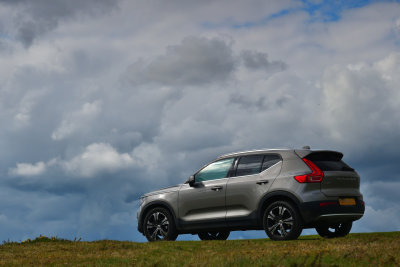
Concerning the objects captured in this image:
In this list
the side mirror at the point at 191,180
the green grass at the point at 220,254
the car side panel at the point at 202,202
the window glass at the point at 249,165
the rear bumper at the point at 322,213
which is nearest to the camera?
the green grass at the point at 220,254

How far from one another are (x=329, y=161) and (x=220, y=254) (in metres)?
3.74

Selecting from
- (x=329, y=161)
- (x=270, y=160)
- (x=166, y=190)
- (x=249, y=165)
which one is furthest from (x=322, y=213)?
(x=166, y=190)

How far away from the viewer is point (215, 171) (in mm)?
12984

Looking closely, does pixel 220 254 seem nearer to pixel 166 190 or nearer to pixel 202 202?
pixel 202 202

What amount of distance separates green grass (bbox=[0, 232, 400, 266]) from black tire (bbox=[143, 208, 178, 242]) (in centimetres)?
105

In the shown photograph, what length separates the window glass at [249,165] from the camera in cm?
1230

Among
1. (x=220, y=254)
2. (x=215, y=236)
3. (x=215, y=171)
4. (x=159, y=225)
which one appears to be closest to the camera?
(x=220, y=254)

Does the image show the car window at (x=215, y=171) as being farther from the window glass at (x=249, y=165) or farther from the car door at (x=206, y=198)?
the window glass at (x=249, y=165)

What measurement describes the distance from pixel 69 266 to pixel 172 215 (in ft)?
14.0

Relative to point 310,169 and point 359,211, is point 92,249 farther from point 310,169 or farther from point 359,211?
point 359,211

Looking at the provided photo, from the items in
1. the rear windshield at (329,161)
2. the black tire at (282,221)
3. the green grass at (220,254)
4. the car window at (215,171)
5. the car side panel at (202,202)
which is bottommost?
the green grass at (220,254)

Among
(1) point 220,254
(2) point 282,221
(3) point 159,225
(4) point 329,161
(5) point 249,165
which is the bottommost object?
(1) point 220,254

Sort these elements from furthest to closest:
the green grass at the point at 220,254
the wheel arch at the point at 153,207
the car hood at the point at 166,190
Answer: the car hood at the point at 166,190 < the wheel arch at the point at 153,207 < the green grass at the point at 220,254

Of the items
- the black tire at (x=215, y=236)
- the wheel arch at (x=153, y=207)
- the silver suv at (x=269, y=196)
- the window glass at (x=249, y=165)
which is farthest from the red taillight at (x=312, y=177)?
the black tire at (x=215, y=236)
